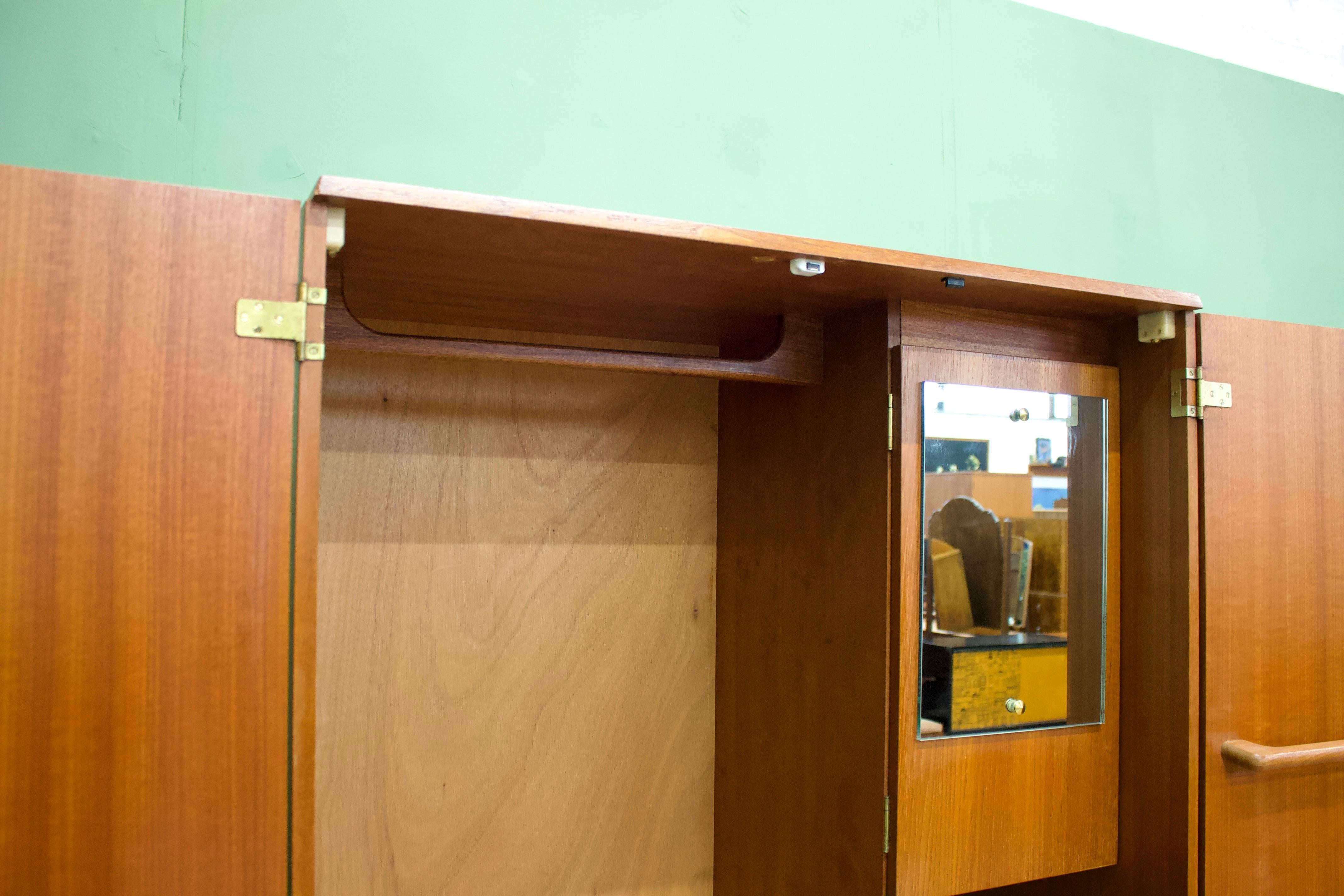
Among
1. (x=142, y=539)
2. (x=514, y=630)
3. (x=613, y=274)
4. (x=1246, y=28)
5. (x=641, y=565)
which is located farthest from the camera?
(x=1246, y=28)

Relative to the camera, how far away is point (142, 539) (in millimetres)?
1017

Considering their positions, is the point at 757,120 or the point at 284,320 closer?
the point at 284,320

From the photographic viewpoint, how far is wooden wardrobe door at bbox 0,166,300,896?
0.98 m

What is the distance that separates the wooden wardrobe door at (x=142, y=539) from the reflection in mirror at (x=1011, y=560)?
38.0 inches

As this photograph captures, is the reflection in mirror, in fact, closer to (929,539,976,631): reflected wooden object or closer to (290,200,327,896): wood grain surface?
(929,539,976,631): reflected wooden object

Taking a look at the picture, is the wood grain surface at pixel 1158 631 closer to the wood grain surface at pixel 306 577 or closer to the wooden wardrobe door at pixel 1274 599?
the wooden wardrobe door at pixel 1274 599

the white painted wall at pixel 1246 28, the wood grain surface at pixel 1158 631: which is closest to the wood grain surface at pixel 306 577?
the wood grain surface at pixel 1158 631

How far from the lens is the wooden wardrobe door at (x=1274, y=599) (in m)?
1.61

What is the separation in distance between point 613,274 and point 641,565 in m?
0.71

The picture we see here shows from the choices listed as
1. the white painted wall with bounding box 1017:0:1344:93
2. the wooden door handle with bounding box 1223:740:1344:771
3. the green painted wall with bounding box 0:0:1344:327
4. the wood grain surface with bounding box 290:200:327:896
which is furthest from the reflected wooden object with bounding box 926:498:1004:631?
the white painted wall with bounding box 1017:0:1344:93

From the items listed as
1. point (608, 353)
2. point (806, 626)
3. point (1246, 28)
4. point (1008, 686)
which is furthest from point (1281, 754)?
point (1246, 28)

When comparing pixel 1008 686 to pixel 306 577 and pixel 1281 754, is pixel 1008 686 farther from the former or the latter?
pixel 306 577

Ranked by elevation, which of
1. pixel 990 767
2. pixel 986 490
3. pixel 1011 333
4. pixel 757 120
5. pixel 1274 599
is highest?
pixel 757 120

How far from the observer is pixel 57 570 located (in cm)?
99
